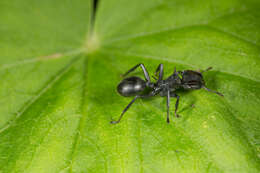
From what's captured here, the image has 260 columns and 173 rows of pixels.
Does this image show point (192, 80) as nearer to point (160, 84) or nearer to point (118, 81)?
point (160, 84)

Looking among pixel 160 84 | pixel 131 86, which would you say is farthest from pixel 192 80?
pixel 131 86

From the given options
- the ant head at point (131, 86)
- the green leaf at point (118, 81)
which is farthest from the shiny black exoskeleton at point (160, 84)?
the green leaf at point (118, 81)

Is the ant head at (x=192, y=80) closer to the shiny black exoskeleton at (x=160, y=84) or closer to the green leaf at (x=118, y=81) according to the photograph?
the shiny black exoskeleton at (x=160, y=84)

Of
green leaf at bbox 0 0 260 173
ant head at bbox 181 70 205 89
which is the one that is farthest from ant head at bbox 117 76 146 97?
ant head at bbox 181 70 205 89

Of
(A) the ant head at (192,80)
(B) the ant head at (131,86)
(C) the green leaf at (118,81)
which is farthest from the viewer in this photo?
(B) the ant head at (131,86)

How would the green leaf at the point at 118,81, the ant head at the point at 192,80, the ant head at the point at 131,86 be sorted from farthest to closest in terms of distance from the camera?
the ant head at the point at 131,86, the ant head at the point at 192,80, the green leaf at the point at 118,81

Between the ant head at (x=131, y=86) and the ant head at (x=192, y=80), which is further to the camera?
the ant head at (x=131, y=86)

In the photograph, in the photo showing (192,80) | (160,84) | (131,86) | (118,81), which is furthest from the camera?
(160,84)
